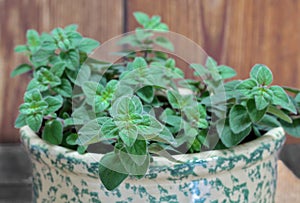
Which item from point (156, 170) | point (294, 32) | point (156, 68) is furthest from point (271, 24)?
point (156, 170)

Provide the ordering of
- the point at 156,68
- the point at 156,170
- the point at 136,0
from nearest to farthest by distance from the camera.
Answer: the point at 156,170
the point at 156,68
the point at 136,0

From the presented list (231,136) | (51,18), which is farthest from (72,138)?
(51,18)

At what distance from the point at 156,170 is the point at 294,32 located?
1.59ft

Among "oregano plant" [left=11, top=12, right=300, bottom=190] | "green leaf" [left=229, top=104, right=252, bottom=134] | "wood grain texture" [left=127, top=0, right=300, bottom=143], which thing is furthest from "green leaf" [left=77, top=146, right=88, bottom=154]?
"wood grain texture" [left=127, top=0, right=300, bottom=143]

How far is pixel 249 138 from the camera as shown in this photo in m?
0.45

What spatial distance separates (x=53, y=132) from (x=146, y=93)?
0.08m

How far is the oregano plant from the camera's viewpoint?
1.18 feet

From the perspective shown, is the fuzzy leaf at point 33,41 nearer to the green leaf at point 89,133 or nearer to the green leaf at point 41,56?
the green leaf at point 41,56

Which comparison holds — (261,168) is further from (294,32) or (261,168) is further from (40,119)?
(294,32)

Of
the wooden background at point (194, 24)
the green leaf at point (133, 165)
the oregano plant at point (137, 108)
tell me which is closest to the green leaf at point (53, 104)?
the oregano plant at point (137, 108)

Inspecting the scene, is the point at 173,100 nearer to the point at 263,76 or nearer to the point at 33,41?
the point at 263,76

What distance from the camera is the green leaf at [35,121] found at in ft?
1.41

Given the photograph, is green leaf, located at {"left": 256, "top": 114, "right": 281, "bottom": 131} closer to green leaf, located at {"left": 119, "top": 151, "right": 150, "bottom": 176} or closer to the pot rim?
the pot rim

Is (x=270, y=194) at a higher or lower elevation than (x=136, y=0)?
lower
